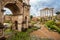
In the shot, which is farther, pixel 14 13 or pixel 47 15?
pixel 47 15

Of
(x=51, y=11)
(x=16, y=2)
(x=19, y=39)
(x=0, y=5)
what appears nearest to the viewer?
(x=0, y=5)

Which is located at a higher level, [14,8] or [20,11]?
[14,8]

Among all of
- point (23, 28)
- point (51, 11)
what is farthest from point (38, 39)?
point (51, 11)

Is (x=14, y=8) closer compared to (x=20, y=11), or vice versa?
(x=14, y=8)

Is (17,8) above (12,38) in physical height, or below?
above

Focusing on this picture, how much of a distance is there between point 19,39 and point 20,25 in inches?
211

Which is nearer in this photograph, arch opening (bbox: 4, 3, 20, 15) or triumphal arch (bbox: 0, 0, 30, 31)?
arch opening (bbox: 4, 3, 20, 15)

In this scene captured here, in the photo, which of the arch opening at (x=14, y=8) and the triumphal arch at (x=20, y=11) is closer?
the arch opening at (x=14, y=8)

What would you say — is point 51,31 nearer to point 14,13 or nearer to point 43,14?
point 14,13

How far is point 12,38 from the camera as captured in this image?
58.2ft

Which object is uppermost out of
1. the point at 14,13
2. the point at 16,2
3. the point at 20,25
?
the point at 16,2

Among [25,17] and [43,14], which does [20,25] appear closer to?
[25,17]

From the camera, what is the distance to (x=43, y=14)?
44656 millimetres

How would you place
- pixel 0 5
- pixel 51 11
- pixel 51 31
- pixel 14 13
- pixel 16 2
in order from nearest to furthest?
pixel 0 5, pixel 16 2, pixel 14 13, pixel 51 31, pixel 51 11
